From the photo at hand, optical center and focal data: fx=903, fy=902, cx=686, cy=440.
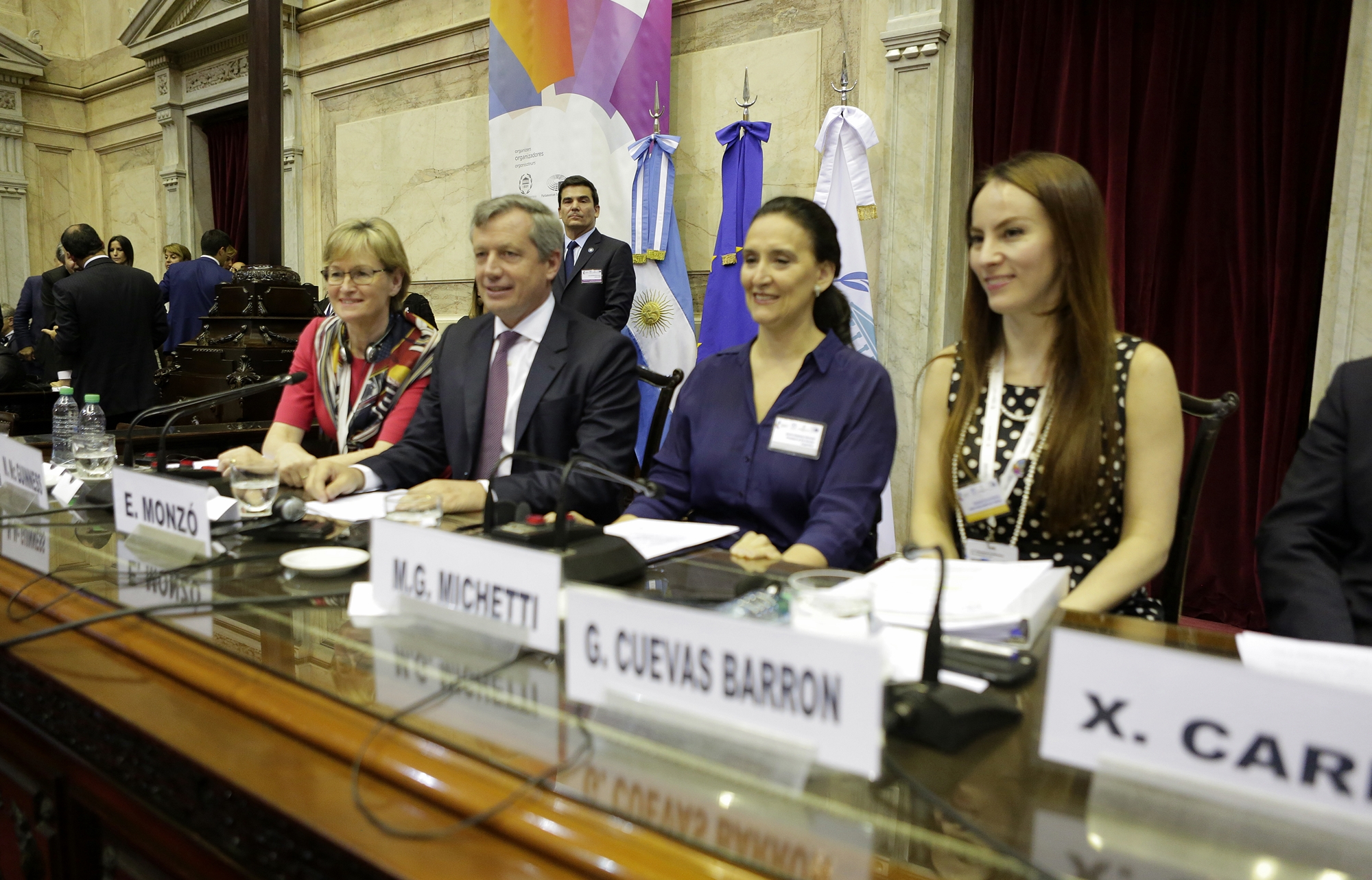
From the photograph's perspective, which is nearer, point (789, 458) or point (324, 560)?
point (324, 560)

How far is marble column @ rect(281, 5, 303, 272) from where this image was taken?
265 inches

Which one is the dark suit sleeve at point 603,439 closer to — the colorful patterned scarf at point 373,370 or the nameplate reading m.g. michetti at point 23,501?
the colorful patterned scarf at point 373,370

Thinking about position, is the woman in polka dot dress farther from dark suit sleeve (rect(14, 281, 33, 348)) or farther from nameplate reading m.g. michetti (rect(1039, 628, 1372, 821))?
dark suit sleeve (rect(14, 281, 33, 348))

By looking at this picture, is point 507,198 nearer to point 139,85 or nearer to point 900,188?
point 900,188

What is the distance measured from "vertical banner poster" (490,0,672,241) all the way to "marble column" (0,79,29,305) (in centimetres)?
751

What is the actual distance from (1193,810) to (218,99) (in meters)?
9.15

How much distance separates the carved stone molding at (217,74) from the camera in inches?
300

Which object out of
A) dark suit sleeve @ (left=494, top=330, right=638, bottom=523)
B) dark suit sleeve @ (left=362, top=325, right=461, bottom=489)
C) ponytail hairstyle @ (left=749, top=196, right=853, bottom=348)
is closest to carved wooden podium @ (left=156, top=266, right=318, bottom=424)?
dark suit sleeve @ (left=362, top=325, right=461, bottom=489)

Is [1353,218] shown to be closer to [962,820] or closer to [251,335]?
[962,820]

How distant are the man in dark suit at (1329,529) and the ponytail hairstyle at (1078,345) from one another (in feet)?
0.88

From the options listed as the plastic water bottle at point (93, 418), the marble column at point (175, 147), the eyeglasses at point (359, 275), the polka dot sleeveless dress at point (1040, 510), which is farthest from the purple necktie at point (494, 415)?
the marble column at point (175, 147)

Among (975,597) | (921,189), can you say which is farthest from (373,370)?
(921,189)

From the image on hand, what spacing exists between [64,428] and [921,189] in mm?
3150

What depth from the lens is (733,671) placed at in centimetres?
72
